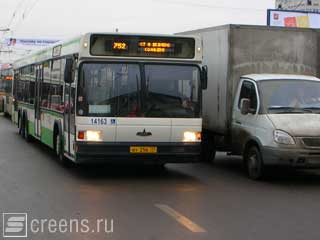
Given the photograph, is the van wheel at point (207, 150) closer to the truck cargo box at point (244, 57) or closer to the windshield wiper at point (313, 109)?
the truck cargo box at point (244, 57)

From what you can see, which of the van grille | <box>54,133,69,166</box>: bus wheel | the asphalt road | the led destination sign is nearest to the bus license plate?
the asphalt road

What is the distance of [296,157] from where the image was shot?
11.5m

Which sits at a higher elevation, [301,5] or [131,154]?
[301,5]

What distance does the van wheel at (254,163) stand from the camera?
40.0 ft

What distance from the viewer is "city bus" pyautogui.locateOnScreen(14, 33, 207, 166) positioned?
11.8 metres

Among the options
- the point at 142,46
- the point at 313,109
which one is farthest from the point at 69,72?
the point at 313,109

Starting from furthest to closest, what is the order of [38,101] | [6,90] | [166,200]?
[6,90] → [38,101] → [166,200]

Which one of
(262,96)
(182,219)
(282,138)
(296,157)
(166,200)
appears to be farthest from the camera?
(262,96)

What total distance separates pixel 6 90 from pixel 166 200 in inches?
1197

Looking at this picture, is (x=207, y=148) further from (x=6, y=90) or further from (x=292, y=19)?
(x=6, y=90)

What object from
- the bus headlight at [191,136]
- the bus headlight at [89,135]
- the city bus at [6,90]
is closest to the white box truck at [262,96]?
the bus headlight at [191,136]

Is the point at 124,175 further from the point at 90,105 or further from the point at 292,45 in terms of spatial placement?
the point at 292,45

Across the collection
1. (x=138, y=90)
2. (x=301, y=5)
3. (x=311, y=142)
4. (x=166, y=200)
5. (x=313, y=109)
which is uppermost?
(x=301, y=5)

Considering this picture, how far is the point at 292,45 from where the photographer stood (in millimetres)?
14438
